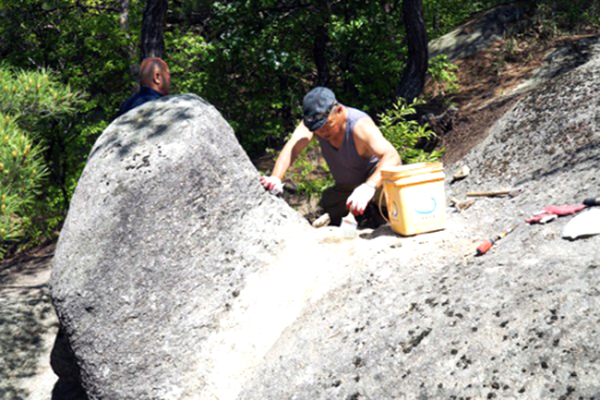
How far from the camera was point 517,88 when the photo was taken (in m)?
7.90

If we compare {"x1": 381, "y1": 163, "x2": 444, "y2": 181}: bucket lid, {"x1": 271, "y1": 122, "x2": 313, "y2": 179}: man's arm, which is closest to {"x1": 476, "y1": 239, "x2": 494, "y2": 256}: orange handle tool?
{"x1": 381, "y1": 163, "x2": 444, "y2": 181}: bucket lid

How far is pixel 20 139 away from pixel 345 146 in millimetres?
2238

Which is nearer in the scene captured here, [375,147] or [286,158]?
[375,147]

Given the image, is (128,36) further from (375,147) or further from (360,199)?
(360,199)

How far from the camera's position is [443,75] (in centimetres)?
886

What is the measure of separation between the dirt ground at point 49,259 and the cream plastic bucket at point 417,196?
2782 mm

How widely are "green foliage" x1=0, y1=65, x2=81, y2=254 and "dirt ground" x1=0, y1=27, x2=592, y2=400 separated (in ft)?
4.78

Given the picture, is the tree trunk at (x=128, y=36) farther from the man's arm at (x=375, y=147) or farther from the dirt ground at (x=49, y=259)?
the man's arm at (x=375, y=147)

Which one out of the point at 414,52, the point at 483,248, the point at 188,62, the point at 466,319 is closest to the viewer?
the point at 466,319

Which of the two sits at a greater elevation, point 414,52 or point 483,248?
point 414,52

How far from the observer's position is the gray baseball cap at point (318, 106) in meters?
4.40

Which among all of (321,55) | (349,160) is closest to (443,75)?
(321,55)

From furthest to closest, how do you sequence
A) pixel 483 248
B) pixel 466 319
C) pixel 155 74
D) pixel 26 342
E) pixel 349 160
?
1. pixel 26 342
2. pixel 155 74
3. pixel 349 160
4. pixel 483 248
5. pixel 466 319

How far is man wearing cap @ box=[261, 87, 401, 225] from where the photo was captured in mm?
4330
